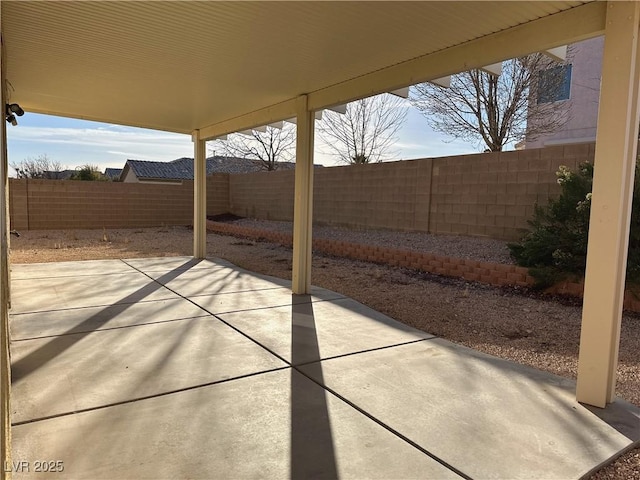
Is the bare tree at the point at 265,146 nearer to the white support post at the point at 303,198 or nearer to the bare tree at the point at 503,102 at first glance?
the bare tree at the point at 503,102

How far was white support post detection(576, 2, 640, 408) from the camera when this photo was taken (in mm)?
2904

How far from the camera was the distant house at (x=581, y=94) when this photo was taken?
1445cm

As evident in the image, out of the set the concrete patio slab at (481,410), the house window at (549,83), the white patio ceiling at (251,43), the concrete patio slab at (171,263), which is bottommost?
the concrete patio slab at (481,410)

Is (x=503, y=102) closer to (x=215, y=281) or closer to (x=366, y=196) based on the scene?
(x=366, y=196)

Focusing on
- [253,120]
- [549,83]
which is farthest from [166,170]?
[253,120]

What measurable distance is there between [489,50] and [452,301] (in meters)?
3.42

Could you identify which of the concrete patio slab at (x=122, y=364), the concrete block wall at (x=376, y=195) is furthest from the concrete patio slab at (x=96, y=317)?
the concrete block wall at (x=376, y=195)

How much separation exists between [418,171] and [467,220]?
1.83 metres

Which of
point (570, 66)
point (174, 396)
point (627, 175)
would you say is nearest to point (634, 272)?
point (627, 175)

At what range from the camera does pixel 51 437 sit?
8.04 ft

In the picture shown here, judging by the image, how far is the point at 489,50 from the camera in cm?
379

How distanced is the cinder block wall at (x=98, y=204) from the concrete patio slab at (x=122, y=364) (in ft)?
40.7

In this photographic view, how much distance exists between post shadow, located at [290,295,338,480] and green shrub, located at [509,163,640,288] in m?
3.90

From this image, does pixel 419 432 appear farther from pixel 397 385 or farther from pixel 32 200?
pixel 32 200
